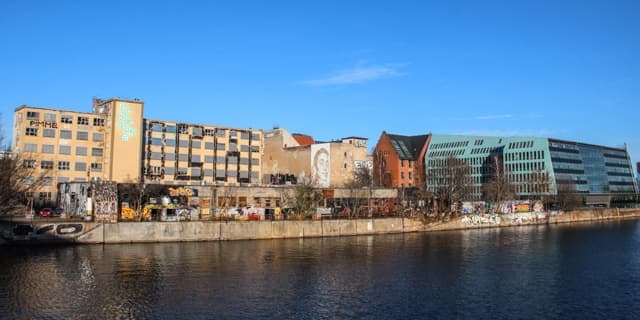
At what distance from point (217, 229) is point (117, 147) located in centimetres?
4656

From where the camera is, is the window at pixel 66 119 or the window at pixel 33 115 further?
the window at pixel 66 119

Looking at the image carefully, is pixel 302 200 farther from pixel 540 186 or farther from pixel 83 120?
pixel 540 186

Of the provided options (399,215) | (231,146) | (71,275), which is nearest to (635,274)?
(71,275)

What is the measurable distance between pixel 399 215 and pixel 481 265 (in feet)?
190

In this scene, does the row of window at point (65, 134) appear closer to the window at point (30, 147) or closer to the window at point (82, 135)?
the window at point (82, 135)

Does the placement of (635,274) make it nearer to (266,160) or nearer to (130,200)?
(130,200)

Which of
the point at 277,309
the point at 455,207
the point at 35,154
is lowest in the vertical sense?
the point at 277,309

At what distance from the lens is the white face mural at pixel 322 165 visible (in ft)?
545

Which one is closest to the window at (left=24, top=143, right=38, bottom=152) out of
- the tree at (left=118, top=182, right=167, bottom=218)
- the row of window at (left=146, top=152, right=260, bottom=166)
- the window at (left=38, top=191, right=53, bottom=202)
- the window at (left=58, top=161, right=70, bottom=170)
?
the window at (left=58, top=161, right=70, bottom=170)

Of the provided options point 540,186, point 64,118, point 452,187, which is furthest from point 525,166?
point 64,118

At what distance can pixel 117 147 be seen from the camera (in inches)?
5138

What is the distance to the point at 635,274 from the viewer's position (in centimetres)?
6094

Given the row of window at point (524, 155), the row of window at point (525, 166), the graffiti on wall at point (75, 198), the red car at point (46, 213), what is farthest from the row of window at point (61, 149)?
the row of window at point (524, 155)

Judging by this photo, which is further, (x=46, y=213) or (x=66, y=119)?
(x=66, y=119)
